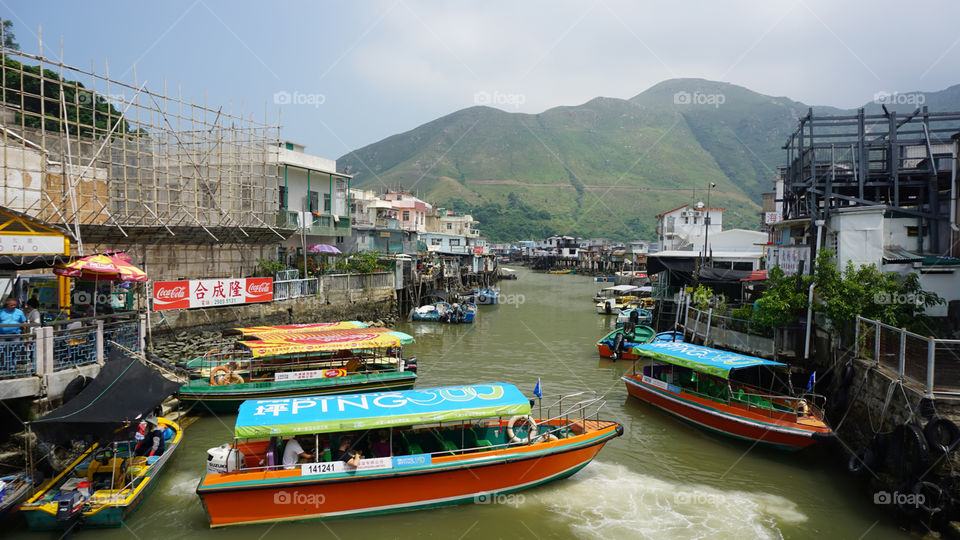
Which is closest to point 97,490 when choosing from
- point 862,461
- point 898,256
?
point 862,461

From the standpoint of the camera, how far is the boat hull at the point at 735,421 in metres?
13.6

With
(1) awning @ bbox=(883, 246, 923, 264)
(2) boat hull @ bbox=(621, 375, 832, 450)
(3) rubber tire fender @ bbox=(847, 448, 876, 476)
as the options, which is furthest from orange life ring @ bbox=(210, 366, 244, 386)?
(1) awning @ bbox=(883, 246, 923, 264)

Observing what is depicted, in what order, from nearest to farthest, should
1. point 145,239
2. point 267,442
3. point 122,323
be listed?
point 267,442
point 122,323
point 145,239

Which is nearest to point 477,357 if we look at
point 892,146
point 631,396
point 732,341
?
point 631,396

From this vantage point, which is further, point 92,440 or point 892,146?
point 892,146

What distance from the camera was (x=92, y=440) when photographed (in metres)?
9.84

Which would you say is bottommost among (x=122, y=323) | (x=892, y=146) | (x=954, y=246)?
(x=122, y=323)

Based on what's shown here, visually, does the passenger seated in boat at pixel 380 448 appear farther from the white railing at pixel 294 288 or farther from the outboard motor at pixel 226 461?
the white railing at pixel 294 288

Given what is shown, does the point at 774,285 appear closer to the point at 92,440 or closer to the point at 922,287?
the point at 922,287

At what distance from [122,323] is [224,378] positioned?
12.3ft

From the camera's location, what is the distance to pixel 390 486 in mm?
10867

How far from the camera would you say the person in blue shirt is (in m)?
11.1

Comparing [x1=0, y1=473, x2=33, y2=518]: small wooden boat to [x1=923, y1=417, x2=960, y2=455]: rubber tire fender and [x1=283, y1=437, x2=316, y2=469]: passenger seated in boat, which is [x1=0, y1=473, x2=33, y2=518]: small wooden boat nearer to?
[x1=283, y1=437, x2=316, y2=469]: passenger seated in boat

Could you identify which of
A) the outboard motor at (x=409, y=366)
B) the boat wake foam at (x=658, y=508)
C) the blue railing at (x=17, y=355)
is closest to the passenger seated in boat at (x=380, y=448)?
the boat wake foam at (x=658, y=508)
